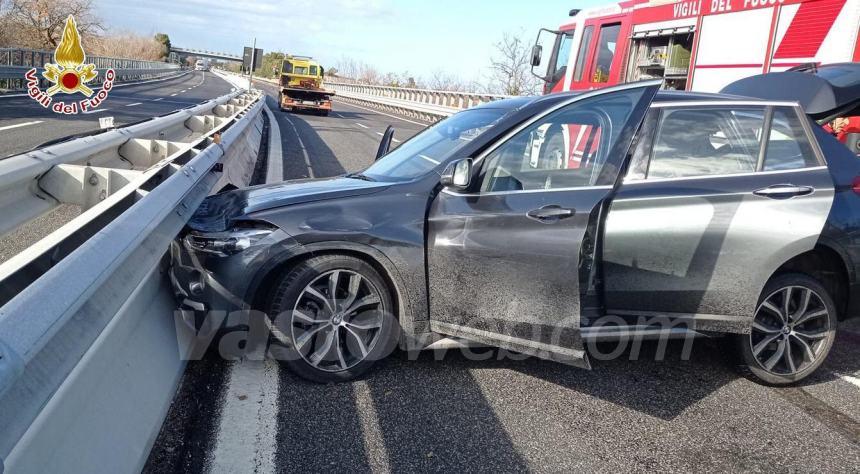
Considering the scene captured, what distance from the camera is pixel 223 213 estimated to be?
3.87 meters

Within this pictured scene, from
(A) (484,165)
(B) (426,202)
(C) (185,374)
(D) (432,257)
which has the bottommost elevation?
(C) (185,374)

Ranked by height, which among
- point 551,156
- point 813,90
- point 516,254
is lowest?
point 516,254

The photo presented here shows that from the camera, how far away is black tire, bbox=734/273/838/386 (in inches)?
162

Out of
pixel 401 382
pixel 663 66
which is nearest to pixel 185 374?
pixel 401 382

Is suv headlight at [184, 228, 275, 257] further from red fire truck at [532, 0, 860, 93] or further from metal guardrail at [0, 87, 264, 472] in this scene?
red fire truck at [532, 0, 860, 93]

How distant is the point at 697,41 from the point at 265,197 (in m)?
7.49

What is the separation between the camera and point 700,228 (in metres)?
3.84

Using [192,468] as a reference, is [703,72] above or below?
above

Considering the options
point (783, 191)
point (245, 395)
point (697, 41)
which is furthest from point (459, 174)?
point (697, 41)

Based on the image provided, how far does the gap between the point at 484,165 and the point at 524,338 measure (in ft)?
3.23

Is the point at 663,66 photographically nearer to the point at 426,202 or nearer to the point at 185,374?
the point at 426,202

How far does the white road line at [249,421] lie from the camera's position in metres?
2.82

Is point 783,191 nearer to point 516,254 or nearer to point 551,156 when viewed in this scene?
point 551,156


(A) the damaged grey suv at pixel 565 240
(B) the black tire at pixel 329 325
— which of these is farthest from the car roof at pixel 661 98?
(B) the black tire at pixel 329 325
